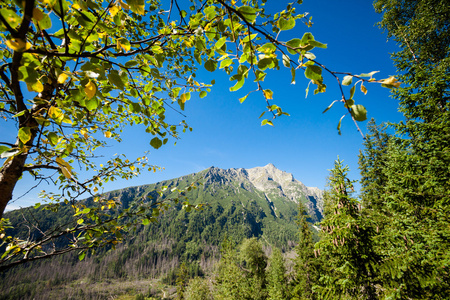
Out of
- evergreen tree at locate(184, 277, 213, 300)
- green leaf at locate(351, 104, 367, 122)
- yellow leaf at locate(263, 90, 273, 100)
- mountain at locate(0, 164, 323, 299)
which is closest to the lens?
green leaf at locate(351, 104, 367, 122)

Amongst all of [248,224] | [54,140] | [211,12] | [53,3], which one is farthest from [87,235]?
[248,224]

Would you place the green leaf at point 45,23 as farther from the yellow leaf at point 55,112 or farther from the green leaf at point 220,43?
the green leaf at point 220,43

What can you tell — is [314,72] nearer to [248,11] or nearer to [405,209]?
[248,11]

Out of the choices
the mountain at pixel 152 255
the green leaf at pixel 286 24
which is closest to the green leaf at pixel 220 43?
the green leaf at pixel 286 24

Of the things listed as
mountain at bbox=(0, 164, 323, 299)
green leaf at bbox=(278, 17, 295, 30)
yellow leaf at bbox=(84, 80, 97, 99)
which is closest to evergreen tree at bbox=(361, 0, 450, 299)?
green leaf at bbox=(278, 17, 295, 30)

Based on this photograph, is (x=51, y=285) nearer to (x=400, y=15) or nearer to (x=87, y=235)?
(x=87, y=235)

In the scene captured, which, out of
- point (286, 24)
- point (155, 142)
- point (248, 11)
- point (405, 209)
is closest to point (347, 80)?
point (286, 24)

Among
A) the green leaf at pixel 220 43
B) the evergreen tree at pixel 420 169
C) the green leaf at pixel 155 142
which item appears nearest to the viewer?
the green leaf at pixel 220 43

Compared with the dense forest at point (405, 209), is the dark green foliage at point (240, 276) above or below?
Result: below

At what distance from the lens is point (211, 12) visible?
1.35m

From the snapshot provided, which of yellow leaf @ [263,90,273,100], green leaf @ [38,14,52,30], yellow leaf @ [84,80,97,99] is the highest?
green leaf @ [38,14,52,30]

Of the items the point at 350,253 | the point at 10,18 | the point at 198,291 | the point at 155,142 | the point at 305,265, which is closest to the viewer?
the point at 10,18

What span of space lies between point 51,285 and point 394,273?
159714mm

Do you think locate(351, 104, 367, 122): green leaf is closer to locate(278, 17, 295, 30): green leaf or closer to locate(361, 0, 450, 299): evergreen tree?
locate(278, 17, 295, 30): green leaf
